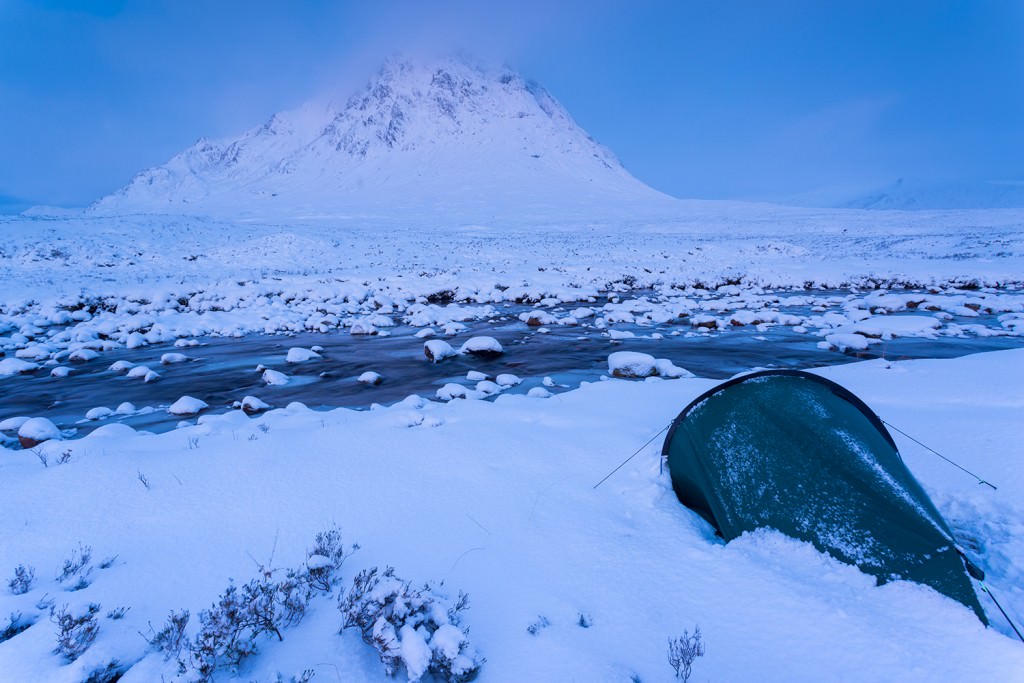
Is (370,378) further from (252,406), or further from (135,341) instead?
(135,341)

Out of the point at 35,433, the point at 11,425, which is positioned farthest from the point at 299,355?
the point at 35,433

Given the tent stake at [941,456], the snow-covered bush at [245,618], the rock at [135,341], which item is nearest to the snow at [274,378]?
the rock at [135,341]

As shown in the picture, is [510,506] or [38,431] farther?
[38,431]

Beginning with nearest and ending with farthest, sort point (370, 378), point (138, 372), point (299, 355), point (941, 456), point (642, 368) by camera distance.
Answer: point (941, 456)
point (642, 368)
point (370, 378)
point (138, 372)
point (299, 355)

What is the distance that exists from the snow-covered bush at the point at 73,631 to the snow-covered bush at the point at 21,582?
34 cm

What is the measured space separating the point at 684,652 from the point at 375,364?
784 cm

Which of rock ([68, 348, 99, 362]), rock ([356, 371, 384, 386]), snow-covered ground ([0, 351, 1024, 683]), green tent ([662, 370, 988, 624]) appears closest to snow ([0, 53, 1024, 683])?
snow-covered ground ([0, 351, 1024, 683])

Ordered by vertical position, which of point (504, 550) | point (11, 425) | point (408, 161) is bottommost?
point (11, 425)

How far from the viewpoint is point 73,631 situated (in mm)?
2006

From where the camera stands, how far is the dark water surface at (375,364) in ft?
23.2

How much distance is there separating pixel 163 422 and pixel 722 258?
28.8 m

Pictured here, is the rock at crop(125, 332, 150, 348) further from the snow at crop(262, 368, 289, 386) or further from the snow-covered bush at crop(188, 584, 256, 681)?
the snow-covered bush at crop(188, 584, 256, 681)

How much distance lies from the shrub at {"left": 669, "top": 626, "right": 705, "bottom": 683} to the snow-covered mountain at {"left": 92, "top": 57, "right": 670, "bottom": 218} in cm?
5806

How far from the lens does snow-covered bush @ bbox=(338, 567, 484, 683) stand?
1972 millimetres
